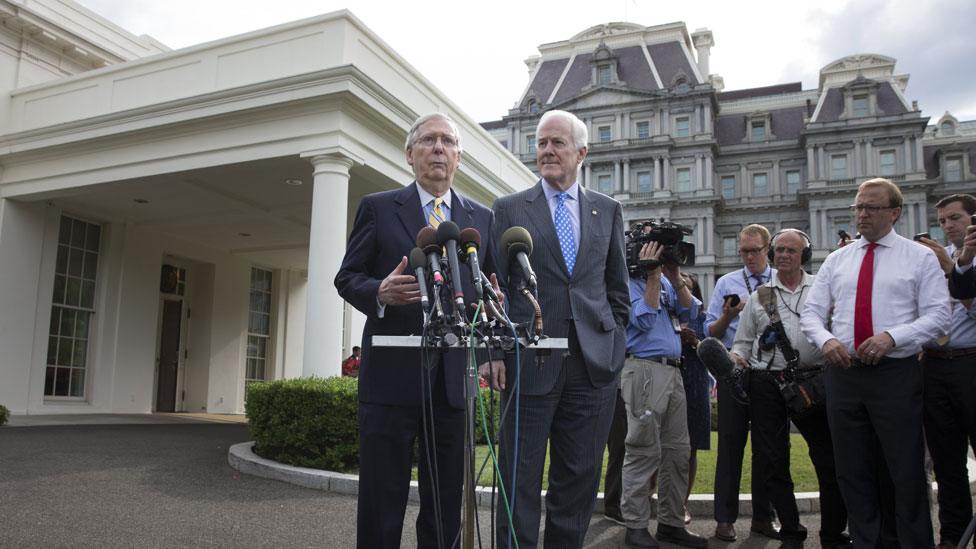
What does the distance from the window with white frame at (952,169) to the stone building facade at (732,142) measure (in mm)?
83

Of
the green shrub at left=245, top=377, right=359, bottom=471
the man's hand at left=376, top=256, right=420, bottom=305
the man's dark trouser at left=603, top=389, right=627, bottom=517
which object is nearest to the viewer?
the man's hand at left=376, top=256, right=420, bottom=305

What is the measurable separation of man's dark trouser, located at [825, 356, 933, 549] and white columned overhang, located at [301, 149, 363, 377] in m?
7.06

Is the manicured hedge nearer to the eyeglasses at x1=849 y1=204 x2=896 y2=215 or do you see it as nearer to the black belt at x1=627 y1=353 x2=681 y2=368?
the black belt at x1=627 y1=353 x2=681 y2=368

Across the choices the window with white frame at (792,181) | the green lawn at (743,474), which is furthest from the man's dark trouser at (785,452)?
the window with white frame at (792,181)

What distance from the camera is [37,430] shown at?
34.6 feet

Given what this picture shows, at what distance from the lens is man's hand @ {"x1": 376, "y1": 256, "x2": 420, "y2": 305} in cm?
235

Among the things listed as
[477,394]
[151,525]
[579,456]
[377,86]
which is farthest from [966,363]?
[377,86]

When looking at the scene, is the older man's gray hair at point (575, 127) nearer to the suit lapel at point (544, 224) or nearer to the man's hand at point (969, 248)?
the suit lapel at point (544, 224)

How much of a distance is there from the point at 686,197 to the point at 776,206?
5.98 meters

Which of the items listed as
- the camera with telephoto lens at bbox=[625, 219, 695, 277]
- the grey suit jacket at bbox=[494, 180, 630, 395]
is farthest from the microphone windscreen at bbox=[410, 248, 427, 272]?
the camera with telephoto lens at bbox=[625, 219, 695, 277]

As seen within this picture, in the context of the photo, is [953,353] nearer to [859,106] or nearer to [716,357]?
[716,357]

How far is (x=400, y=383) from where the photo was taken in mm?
2754

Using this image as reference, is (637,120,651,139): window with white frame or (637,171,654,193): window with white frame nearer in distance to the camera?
(637,171,654,193): window with white frame

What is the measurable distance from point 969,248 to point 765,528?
2.27 m
